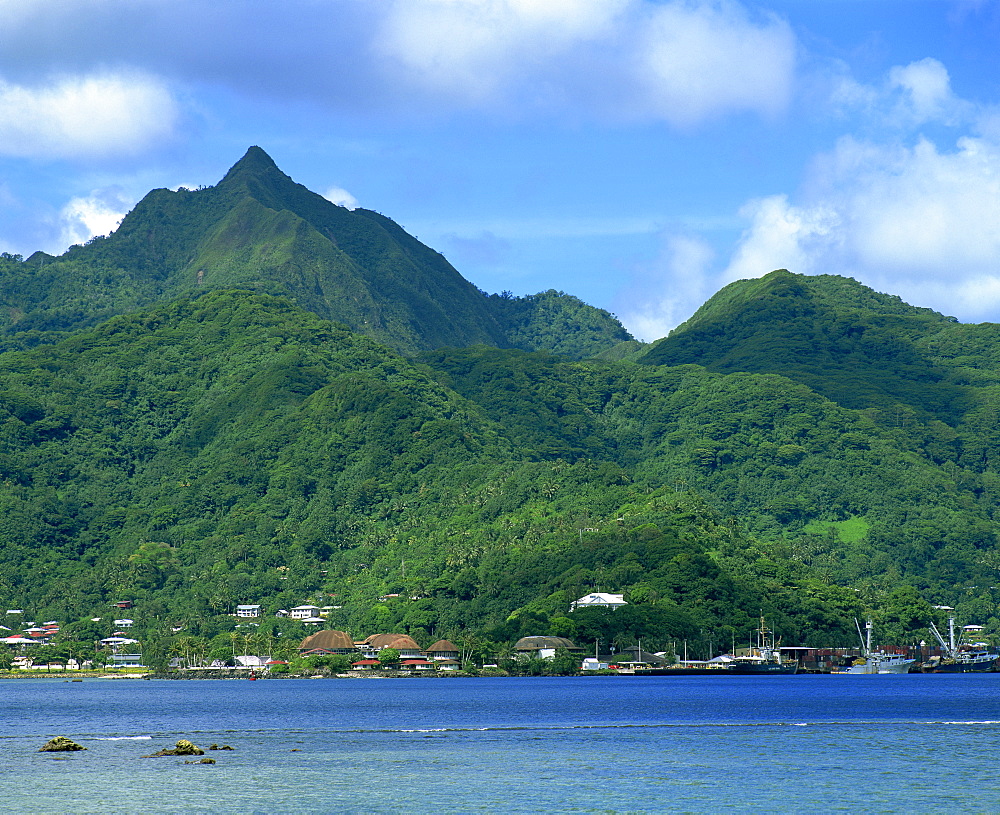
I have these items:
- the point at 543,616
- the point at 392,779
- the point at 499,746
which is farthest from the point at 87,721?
the point at 543,616

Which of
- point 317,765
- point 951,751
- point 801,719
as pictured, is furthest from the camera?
point 801,719

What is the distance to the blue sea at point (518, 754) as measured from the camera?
196 feet

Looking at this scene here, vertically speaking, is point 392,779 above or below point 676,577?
below

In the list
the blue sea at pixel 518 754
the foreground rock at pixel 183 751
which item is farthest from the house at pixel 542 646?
the foreground rock at pixel 183 751

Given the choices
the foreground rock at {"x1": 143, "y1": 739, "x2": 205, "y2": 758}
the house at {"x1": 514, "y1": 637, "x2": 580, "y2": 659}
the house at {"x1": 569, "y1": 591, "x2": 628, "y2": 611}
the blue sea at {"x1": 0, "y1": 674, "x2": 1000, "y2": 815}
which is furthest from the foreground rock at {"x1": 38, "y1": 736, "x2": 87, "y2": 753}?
the house at {"x1": 569, "y1": 591, "x2": 628, "y2": 611}

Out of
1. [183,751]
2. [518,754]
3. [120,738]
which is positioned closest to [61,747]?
[183,751]

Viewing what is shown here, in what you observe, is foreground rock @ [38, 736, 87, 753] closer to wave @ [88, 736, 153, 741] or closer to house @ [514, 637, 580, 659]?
wave @ [88, 736, 153, 741]

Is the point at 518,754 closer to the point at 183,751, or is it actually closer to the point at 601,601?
the point at 183,751

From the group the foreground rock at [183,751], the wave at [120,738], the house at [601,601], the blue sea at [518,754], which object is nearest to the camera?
the blue sea at [518,754]

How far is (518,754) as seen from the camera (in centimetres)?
7800

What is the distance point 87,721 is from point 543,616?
9588 centimetres

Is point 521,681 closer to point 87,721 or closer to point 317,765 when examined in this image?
point 87,721

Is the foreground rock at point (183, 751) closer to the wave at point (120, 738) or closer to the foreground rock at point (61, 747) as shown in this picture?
the foreground rock at point (61, 747)

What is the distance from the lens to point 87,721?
110 m
